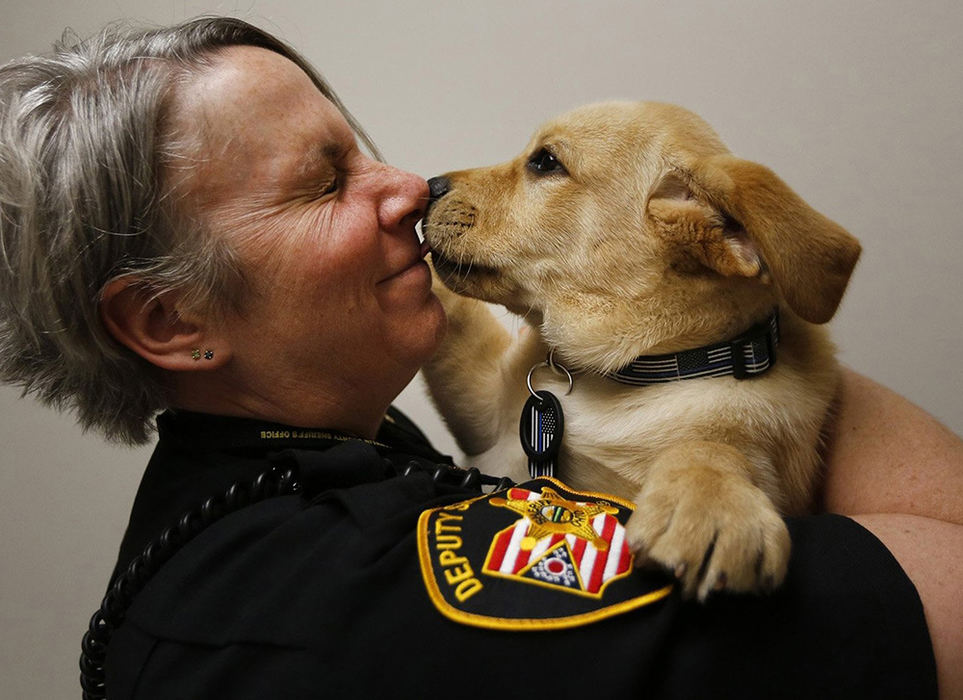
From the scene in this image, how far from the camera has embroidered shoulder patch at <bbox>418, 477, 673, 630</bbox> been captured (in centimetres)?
78

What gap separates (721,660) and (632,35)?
1.69 meters

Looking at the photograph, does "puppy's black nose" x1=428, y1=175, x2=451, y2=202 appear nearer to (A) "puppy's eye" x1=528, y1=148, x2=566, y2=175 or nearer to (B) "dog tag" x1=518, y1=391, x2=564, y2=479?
(A) "puppy's eye" x1=528, y1=148, x2=566, y2=175

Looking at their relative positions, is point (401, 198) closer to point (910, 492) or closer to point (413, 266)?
point (413, 266)

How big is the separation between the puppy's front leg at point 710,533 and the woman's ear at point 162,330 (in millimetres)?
630

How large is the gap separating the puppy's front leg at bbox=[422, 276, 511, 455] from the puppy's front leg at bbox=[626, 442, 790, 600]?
659 mm

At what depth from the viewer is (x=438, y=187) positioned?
141 centimetres

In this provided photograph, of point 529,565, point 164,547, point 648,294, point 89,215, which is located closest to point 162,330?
point 89,215

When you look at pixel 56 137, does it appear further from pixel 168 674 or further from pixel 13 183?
pixel 168 674

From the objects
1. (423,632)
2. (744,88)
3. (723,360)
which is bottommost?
(423,632)

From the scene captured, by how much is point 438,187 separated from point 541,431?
1.53 feet

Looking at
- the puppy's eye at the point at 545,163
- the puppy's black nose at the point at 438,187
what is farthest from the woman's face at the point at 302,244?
the puppy's eye at the point at 545,163

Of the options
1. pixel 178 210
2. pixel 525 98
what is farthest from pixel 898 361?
pixel 178 210

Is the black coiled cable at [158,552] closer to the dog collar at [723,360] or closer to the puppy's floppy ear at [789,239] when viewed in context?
the dog collar at [723,360]

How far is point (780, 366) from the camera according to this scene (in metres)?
1.28
